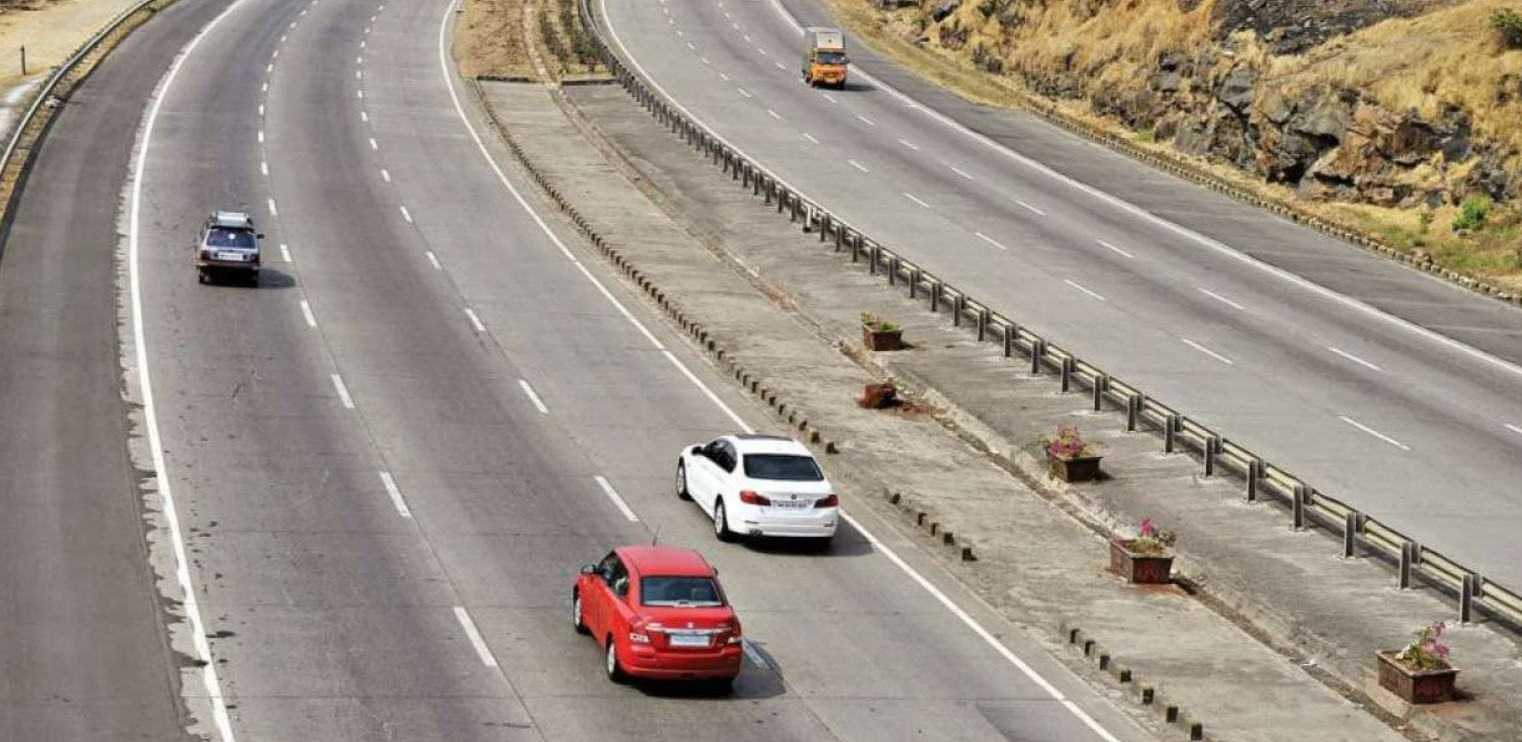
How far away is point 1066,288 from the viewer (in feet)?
192

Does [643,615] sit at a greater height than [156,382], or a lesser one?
greater

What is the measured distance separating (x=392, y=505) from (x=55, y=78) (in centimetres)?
5092

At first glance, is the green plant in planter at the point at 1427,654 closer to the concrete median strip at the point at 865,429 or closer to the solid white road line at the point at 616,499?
the concrete median strip at the point at 865,429

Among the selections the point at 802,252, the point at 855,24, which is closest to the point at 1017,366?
the point at 802,252

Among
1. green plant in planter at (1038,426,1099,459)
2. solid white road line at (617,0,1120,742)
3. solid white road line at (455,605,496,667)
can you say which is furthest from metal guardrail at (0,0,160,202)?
Answer: solid white road line at (455,605,496,667)

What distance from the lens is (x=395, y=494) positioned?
1435 inches

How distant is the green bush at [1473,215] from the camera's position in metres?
68.3

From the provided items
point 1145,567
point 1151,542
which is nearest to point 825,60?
point 1151,542

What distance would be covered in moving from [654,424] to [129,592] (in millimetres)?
14566

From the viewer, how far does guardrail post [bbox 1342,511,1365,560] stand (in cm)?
3462

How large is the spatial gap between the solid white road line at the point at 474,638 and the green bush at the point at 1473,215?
4646cm

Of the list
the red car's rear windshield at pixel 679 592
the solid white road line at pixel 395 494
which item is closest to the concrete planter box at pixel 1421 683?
the red car's rear windshield at pixel 679 592

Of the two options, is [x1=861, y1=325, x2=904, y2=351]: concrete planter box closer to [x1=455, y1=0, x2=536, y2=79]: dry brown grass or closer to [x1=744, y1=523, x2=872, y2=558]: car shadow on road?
[x1=744, y1=523, x2=872, y2=558]: car shadow on road

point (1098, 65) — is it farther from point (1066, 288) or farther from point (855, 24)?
point (1066, 288)
